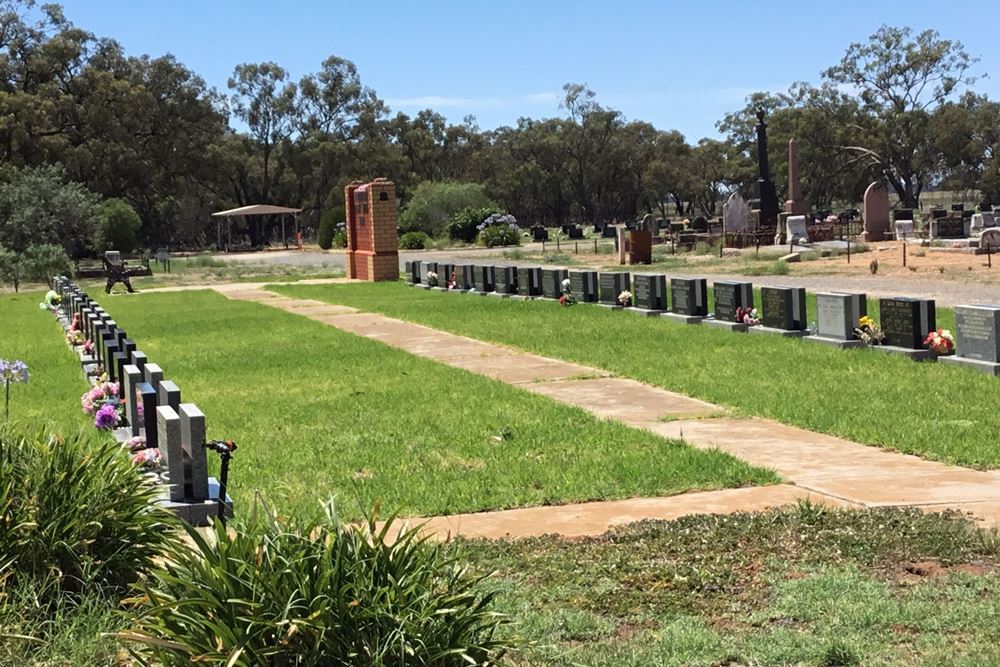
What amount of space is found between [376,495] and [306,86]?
82262 millimetres

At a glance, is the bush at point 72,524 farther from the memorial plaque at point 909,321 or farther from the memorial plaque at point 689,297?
the memorial plaque at point 689,297

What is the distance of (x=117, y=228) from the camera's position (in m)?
54.9

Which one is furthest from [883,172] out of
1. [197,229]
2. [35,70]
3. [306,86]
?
[35,70]

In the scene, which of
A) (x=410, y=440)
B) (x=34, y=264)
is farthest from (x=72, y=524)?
(x=34, y=264)

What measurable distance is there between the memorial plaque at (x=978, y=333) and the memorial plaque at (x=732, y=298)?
5.21 metres

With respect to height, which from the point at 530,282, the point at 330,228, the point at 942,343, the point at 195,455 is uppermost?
the point at 330,228

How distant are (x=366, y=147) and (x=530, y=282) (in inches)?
2402

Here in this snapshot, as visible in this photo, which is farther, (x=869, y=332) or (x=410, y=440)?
(x=869, y=332)

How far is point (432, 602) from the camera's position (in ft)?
12.1

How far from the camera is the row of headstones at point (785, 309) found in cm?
1263

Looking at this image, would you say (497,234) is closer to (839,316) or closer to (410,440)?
(839,316)

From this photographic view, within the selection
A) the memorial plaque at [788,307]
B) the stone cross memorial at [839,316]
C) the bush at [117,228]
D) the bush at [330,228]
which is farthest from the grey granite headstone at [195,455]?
the bush at [330,228]

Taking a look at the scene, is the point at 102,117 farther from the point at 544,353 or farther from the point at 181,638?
the point at 181,638

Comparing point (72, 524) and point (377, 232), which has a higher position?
point (377, 232)
